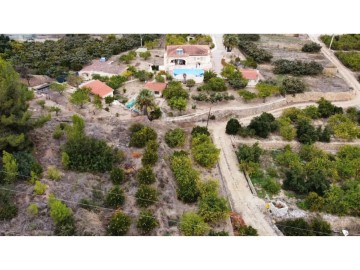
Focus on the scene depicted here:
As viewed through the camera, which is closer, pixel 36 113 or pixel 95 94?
pixel 36 113

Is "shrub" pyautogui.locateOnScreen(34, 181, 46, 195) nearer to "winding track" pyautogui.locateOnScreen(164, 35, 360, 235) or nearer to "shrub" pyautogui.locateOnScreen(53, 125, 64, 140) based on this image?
"shrub" pyautogui.locateOnScreen(53, 125, 64, 140)

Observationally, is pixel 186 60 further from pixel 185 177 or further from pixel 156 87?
pixel 185 177

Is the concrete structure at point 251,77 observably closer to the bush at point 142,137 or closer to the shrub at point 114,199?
the bush at point 142,137

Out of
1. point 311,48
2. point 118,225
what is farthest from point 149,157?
point 311,48

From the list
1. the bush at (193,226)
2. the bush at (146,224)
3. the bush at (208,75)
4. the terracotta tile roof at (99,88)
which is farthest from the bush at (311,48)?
the bush at (146,224)

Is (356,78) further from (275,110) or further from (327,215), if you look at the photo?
(327,215)

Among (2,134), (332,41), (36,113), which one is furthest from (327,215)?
(332,41)
